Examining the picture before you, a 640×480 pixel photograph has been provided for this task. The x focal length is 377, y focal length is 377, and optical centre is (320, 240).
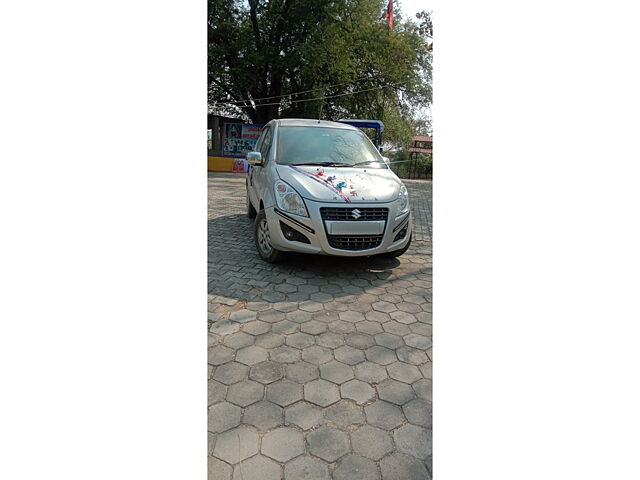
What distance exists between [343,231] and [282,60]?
656 inches

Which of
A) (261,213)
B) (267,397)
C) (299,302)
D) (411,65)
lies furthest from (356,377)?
(411,65)

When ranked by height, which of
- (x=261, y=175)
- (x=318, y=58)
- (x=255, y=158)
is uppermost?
(x=318, y=58)

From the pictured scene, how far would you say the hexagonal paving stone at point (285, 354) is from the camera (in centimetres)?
232

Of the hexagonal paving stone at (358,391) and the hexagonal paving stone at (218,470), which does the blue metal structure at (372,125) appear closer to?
the hexagonal paving stone at (358,391)

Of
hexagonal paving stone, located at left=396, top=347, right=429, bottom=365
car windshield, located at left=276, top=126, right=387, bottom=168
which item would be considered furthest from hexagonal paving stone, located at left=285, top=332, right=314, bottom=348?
car windshield, located at left=276, top=126, right=387, bottom=168

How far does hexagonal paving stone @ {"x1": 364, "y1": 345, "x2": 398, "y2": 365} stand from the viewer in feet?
7.68

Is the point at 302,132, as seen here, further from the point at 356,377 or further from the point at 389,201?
the point at 356,377

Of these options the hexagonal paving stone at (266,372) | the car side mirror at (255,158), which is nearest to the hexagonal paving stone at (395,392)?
the hexagonal paving stone at (266,372)

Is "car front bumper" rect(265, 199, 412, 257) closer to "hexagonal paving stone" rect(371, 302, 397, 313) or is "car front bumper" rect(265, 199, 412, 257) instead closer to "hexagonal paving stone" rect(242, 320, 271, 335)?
"hexagonal paving stone" rect(371, 302, 397, 313)

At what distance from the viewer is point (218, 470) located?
1.55 metres

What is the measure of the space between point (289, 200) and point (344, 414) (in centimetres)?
230

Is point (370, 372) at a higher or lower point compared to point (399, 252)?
lower

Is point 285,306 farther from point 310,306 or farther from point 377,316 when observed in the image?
point 377,316

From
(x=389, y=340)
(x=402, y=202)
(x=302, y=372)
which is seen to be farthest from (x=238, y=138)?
(x=302, y=372)
